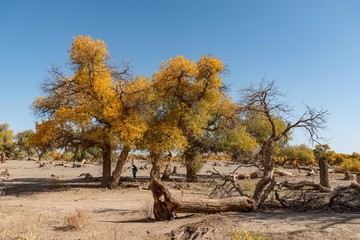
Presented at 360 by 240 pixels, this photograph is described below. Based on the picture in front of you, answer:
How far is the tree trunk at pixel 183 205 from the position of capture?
1237cm

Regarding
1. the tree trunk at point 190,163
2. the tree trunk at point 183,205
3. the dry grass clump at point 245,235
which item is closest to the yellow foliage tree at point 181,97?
the tree trunk at point 190,163

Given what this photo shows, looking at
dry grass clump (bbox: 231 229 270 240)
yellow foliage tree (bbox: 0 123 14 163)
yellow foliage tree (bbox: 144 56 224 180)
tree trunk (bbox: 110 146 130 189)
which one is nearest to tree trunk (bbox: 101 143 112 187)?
tree trunk (bbox: 110 146 130 189)

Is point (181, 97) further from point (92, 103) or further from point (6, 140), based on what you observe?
point (6, 140)

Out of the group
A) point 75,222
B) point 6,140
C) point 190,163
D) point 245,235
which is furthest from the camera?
point 6,140

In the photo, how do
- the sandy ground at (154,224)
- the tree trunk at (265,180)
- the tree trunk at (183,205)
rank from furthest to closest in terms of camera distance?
the tree trunk at (265,180) < the tree trunk at (183,205) < the sandy ground at (154,224)

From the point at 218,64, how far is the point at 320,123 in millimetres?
14061

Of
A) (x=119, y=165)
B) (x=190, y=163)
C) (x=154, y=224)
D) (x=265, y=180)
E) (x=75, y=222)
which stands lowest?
(x=154, y=224)

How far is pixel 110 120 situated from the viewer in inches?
1001

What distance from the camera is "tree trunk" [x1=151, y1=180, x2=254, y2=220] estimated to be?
12367mm

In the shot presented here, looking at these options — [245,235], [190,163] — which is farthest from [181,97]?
[245,235]

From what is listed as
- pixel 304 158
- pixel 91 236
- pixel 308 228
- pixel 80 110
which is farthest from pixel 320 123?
pixel 304 158

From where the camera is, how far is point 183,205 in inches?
485

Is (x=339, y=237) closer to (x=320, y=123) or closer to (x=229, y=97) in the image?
(x=320, y=123)

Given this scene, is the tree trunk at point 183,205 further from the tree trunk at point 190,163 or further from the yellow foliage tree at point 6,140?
the yellow foliage tree at point 6,140
